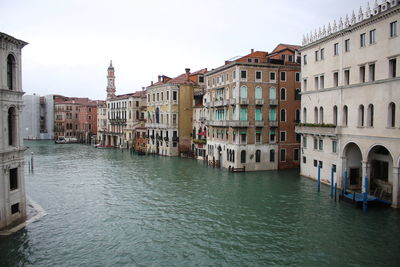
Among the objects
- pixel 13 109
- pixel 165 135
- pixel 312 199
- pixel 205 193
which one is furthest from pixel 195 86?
pixel 13 109

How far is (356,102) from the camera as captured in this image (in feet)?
77.3

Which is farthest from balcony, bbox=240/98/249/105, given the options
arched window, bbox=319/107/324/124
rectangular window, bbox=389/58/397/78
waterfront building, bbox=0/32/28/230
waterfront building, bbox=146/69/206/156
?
waterfront building, bbox=0/32/28/230

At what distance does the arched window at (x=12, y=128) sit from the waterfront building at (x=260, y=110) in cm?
2186

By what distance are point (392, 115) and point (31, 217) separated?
2171cm

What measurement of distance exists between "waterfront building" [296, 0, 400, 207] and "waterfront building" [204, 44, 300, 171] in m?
5.11

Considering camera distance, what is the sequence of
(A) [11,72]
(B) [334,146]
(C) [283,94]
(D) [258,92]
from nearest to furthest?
(A) [11,72]
(B) [334,146]
(D) [258,92]
(C) [283,94]

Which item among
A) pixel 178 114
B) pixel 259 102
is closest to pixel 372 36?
pixel 259 102

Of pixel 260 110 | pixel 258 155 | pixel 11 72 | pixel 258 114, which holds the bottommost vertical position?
pixel 258 155

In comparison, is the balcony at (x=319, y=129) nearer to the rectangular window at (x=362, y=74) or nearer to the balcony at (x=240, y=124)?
the rectangular window at (x=362, y=74)

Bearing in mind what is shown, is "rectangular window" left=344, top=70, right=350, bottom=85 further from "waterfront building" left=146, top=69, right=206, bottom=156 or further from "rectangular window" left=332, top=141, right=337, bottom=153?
"waterfront building" left=146, top=69, right=206, bottom=156

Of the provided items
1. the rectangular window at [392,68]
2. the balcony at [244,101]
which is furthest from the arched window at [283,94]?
the rectangular window at [392,68]

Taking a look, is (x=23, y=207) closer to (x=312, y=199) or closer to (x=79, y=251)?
(x=79, y=251)

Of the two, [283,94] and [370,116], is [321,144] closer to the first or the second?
[370,116]

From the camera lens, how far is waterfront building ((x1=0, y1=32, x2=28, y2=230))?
627 inches
